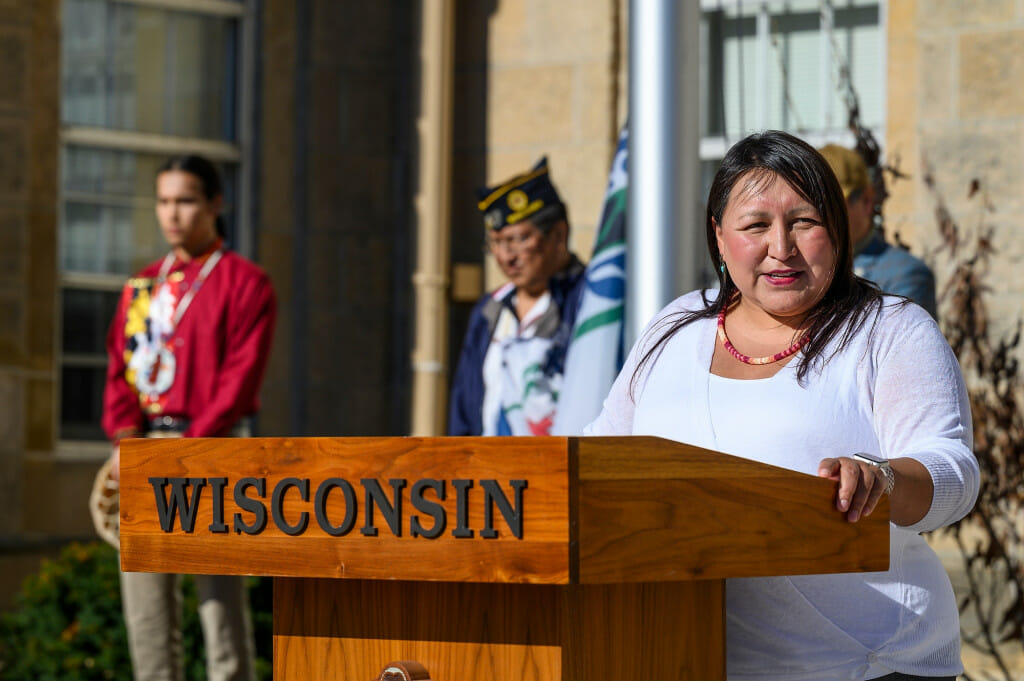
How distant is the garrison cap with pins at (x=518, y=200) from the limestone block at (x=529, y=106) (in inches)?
80.4

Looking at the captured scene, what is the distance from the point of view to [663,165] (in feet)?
12.5

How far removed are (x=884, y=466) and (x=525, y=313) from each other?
342 cm

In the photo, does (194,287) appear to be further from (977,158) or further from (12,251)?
(977,158)

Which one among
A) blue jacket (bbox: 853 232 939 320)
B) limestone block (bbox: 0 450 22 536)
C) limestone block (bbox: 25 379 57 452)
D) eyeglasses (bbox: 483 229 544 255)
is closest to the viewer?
blue jacket (bbox: 853 232 939 320)

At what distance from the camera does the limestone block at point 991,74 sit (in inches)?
243

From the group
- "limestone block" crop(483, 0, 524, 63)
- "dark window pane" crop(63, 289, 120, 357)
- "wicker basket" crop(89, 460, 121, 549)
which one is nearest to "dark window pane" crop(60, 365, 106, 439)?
"dark window pane" crop(63, 289, 120, 357)

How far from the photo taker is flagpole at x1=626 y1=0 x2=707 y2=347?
3.80 metres

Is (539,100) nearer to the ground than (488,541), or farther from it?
farther from it

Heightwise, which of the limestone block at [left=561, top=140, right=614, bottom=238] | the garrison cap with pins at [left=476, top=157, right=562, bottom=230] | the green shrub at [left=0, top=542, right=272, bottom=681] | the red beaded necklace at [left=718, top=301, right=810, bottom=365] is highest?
the limestone block at [left=561, top=140, right=614, bottom=238]

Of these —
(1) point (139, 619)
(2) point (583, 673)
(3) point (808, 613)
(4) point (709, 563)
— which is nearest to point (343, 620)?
(2) point (583, 673)

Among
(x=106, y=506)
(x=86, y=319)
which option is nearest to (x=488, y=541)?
(x=106, y=506)

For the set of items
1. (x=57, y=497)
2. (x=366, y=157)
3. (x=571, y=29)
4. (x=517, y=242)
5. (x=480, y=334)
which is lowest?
(x=57, y=497)

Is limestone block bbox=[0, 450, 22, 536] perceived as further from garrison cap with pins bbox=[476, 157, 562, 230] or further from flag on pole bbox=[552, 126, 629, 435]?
flag on pole bbox=[552, 126, 629, 435]

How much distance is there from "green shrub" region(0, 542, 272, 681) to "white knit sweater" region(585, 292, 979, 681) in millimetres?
3868
